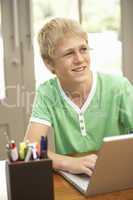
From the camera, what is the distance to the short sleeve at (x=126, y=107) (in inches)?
64.5

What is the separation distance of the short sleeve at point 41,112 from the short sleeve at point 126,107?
1.05 feet

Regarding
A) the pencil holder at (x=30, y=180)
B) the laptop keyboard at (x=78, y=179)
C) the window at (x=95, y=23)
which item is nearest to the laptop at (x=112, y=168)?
the laptop keyboard at (x=78, y=179)

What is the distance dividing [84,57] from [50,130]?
38 cm

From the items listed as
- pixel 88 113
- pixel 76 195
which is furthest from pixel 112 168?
pixel 88 113

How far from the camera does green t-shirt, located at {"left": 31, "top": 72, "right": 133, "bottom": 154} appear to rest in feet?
5.38

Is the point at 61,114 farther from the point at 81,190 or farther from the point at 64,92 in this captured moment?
the point at 81,190

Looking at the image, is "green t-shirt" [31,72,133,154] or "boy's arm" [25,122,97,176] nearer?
"boy's arm" [25,122,97,176]

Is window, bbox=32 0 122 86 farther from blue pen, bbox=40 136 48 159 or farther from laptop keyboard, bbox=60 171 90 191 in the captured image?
blue pen, bbox=40 136 48 159

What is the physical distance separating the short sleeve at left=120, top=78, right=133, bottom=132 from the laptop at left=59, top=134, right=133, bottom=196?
55cm

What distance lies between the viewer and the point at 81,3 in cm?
292

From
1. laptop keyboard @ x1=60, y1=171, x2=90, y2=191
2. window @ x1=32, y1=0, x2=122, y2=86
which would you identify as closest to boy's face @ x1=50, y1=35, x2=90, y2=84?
laptop keyboard @ x1=60, y1=171, x2=90, y2=191

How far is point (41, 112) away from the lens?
1608 mm

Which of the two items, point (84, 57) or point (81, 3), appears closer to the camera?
point (84, 57)

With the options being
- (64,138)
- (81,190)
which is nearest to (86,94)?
(64,138)
